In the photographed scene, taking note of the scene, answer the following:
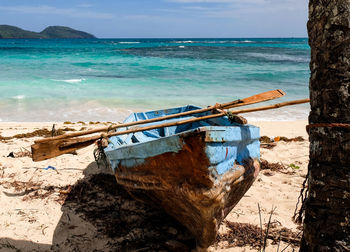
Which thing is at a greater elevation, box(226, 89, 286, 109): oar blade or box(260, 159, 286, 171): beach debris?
box(226, 89, 286, 109): oar blade

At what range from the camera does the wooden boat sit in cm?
276

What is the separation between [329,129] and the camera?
2143 millimetres

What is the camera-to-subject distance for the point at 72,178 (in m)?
5.13

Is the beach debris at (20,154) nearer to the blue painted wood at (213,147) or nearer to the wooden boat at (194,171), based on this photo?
the blue painted wood at (213,147)

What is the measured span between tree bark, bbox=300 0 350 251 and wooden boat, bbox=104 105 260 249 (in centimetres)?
80

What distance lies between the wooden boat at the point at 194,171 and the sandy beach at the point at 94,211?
464 millimetres

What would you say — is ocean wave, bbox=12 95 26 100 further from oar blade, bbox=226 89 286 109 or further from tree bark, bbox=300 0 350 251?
tree bark, bbox=300 0 350 251

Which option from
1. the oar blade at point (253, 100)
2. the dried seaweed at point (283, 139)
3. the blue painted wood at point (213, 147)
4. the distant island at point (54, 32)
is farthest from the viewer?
the distant island at point (54, 32)

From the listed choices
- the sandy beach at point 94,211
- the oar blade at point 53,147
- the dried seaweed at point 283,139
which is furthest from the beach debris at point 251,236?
the dried seaweed at point 283,139

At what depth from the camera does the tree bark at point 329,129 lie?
81.3 inches

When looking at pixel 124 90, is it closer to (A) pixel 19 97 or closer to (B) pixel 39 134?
(A) pixel 19 97

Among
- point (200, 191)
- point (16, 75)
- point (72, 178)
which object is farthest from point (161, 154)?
point (16, 75)

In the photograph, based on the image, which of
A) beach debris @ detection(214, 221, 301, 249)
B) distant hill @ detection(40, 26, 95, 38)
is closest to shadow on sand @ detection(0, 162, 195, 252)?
beach debris @ detection(214, 221, 301, 249)

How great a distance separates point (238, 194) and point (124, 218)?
149 cm
